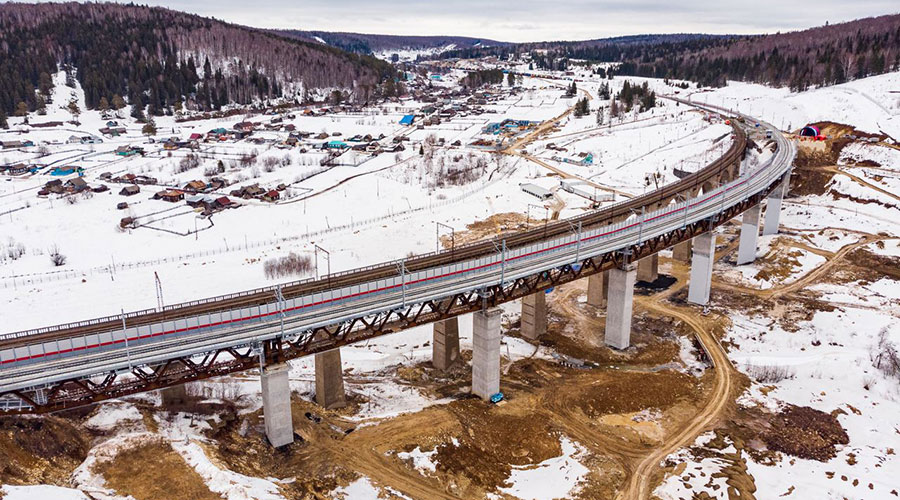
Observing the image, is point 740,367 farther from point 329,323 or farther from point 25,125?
point 25,125

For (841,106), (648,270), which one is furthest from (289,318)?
(841,106)

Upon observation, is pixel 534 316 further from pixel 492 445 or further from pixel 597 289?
pixel 492 445

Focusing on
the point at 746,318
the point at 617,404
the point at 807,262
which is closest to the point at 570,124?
the point at 807,262

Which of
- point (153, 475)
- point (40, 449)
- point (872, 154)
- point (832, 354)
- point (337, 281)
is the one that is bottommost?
point (832, 354)

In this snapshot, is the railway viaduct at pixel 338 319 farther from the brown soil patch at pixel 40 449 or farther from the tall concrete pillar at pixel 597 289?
the brown soil patch at pixel 40 449

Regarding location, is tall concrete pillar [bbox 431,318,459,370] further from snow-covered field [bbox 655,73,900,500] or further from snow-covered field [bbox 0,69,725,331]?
A: snow-covered field [bbox 0,69,725,331]

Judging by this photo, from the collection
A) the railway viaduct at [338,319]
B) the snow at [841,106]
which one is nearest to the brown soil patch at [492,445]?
the railway viaduct at [338,319]

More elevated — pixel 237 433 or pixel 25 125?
pixel 25 125
